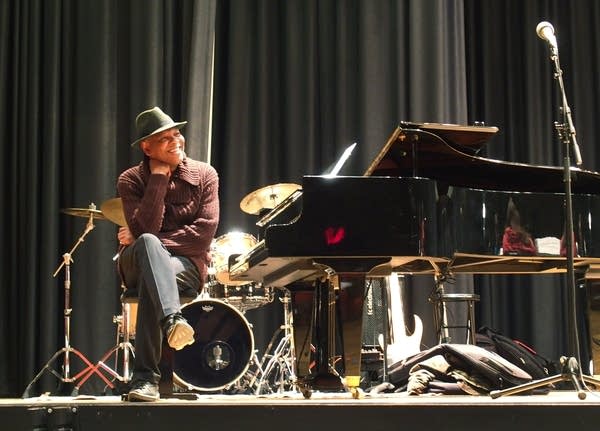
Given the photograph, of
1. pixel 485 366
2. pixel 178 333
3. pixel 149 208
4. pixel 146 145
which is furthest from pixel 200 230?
pixel 485 366

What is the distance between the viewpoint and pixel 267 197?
21.3 feet

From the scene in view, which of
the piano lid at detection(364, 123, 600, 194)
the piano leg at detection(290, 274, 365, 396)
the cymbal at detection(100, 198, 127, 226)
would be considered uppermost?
the piano lid at detection(364, 123, 600, 194)

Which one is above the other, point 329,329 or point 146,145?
point 146,145

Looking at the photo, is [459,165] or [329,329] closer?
[329,329]

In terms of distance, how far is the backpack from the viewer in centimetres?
552

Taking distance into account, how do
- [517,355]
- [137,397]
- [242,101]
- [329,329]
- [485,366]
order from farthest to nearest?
1. [242,101]
2. [517,355]
3. [485,366]
4. [329,329]
5. [137,397]

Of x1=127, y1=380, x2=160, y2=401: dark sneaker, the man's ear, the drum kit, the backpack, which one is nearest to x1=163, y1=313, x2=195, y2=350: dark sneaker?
x1=127, y1=380, x2=160, y2=401: dark sneaker

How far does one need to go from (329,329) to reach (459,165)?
1002 millimetres

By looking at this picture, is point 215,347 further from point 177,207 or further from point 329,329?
point 329,329

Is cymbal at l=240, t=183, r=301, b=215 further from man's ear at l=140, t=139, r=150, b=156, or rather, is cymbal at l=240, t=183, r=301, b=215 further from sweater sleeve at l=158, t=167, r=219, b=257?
man's ear at l=140, t=139, r=150, b=156

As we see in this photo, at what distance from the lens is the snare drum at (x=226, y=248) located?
20.9 feet

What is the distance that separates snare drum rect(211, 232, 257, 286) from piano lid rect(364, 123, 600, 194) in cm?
200
